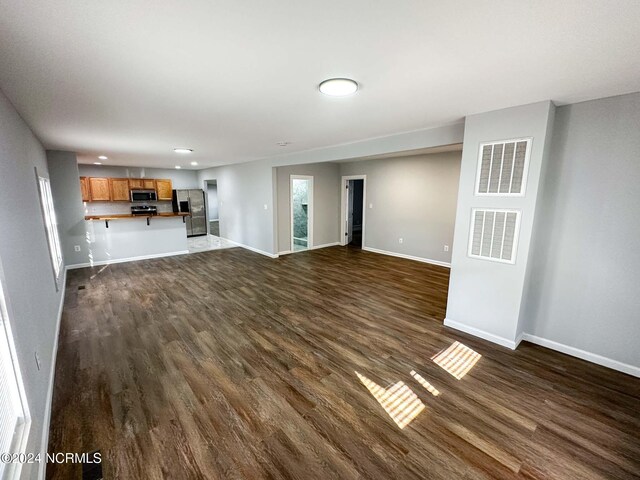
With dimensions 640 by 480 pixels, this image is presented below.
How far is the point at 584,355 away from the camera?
264 centimetres

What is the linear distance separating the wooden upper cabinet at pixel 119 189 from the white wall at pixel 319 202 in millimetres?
5013

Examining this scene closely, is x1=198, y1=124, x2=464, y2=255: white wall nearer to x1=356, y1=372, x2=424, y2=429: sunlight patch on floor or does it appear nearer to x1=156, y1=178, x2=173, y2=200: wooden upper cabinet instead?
x1=156, y1=178, x2=173, y2=200: wooden upper cabinet

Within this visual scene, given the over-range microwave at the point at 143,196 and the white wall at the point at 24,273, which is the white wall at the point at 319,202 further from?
the over-range microwave at the point at 143,196

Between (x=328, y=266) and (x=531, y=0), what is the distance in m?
5.02

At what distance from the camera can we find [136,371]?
2.42 metres

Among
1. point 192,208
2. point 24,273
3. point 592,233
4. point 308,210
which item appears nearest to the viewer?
point 24,273

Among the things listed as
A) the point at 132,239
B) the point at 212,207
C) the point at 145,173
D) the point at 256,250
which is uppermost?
the point at 145,173

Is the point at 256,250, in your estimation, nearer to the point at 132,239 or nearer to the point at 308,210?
the point at 308,210

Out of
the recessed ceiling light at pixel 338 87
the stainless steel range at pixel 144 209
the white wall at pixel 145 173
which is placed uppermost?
the recessed ceiling light at pixel 338 87

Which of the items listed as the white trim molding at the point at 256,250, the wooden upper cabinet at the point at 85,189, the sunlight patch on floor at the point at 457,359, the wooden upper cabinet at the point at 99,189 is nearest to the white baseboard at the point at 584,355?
the sunlight patch on floor at the point at 457,359

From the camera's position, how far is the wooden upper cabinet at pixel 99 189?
7.46m

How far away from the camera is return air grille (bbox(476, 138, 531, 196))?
255 centimetres

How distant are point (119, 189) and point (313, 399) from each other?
8.65m

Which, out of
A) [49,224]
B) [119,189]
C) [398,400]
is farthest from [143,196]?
[398,400]
